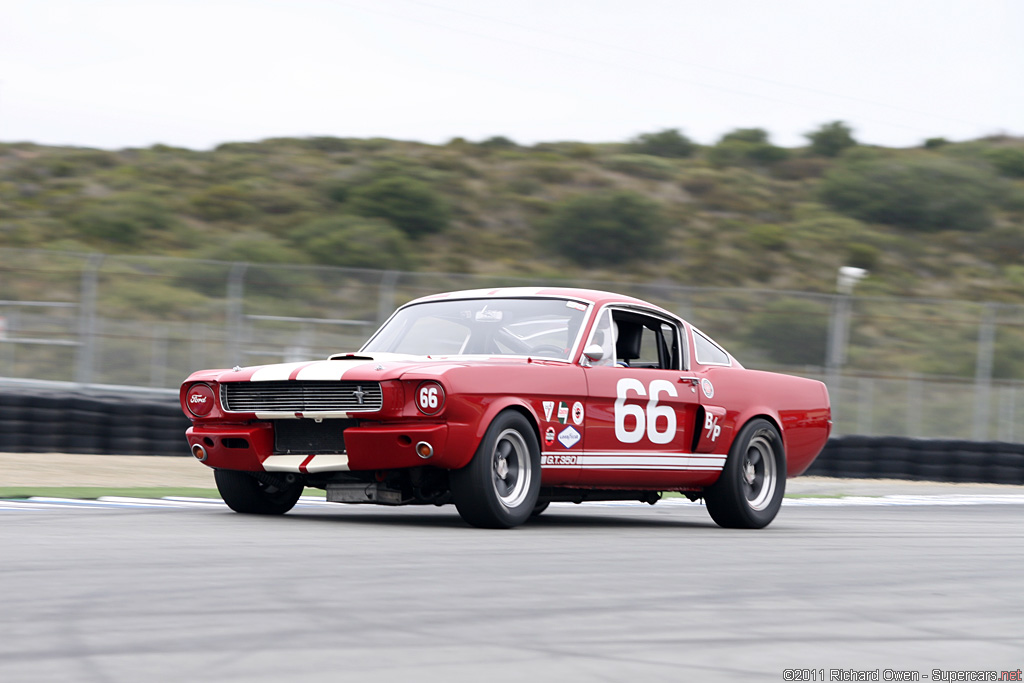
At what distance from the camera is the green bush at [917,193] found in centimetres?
4528

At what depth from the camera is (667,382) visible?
8.46 metres

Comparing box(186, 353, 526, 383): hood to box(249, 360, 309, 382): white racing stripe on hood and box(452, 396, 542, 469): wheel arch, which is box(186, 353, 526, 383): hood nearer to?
box(249, 360, 309, 382): white racing stripe on hood

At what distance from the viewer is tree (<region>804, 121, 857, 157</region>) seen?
5622cm

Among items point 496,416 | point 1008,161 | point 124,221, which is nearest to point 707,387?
point 496,416

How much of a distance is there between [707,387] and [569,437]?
57.0 inches

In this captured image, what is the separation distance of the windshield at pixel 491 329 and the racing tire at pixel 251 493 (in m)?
1.04

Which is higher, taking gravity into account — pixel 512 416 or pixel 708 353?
pixel 708 353

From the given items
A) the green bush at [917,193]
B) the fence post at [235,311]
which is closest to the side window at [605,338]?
the fence post at [235,311]

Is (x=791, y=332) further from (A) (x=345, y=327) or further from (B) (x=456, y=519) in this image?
(B) (x=456, y=519)

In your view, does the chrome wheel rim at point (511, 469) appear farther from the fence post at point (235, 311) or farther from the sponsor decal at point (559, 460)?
the fence post at point (235, 311)

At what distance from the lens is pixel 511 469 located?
7.31 meters

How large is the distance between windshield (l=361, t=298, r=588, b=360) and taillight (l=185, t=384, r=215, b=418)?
44.9 inches

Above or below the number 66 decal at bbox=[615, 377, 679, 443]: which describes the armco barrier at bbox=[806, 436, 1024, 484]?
below

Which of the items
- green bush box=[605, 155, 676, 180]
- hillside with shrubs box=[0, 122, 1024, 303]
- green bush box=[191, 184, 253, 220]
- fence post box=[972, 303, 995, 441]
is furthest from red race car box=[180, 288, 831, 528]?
green bush box=[605, 155, 676, 180]
